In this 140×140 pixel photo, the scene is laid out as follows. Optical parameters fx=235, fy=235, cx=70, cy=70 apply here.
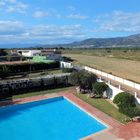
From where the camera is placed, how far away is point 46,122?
20.0 metres

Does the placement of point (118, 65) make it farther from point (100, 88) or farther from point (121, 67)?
point (100, 88)

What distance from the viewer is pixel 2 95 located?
27.0 metres

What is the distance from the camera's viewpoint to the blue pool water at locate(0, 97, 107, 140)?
57.4 feet

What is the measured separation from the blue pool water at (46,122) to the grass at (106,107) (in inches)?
62.4

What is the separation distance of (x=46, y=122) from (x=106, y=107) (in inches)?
229

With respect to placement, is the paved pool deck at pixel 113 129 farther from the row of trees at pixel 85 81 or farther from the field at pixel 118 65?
the field at pixel 118 65

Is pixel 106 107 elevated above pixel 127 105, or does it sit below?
below

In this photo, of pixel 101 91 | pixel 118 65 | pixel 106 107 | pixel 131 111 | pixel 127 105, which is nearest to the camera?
pixel 131 111

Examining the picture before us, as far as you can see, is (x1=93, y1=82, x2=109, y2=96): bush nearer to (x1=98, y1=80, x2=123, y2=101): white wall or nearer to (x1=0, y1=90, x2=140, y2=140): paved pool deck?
(x1=98, y1=80, x2=123, y2=101): white wall

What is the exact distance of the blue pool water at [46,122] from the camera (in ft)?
57.4

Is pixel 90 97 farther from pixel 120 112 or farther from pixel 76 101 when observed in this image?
pixel 120 112

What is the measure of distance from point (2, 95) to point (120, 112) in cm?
1404

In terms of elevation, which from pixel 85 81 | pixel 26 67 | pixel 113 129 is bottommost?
pixel 113 129

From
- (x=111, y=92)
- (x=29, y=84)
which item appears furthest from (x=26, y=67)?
(x=111, y=92)
